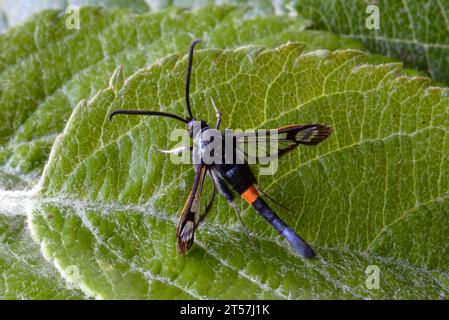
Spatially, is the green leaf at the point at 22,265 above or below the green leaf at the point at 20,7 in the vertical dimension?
below

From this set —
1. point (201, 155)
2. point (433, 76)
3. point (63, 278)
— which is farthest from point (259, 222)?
point (433, 76)

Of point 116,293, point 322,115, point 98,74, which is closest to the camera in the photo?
point 116,293

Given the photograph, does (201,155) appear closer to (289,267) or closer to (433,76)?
(289,267)

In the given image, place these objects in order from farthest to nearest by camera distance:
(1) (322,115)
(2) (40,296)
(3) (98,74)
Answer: (3) (98,74)
(1) (322,115)
(2) (40,296)

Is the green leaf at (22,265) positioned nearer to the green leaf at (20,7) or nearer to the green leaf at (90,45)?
the green leaf at (90,45)

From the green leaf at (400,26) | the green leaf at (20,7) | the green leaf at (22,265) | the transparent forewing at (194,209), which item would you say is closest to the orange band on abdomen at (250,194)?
the transparent forewing at (194,209)

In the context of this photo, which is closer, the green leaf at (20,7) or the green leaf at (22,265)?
the green leaf at (22,265)
